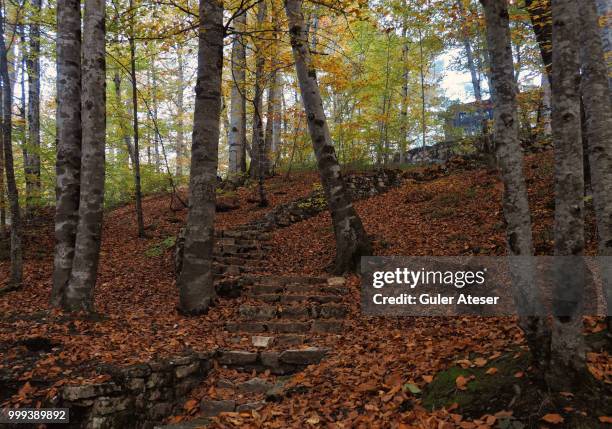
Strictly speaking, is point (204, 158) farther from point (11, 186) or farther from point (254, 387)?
point (11, 186)

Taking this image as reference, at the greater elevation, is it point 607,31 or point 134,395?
point 607,31

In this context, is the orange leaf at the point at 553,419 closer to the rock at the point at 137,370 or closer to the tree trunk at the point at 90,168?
the rock at the point at 137,370

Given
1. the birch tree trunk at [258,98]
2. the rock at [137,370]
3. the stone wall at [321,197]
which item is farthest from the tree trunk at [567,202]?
the birch tree trunk at [258,98]

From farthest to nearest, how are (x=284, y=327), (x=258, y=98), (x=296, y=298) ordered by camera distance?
(x=258, y=98) < (x=296, y=298) < (x=284, y=327)

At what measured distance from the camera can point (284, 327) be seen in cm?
616

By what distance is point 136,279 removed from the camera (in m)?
8.48

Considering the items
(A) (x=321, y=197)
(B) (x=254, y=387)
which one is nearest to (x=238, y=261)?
(B) (x=254, y=387)

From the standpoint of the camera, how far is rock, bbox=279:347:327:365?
5.14m

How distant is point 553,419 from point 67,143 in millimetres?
7530

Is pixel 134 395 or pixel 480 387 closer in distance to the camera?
pixel 480 387

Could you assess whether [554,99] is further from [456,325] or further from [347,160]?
[347,160]

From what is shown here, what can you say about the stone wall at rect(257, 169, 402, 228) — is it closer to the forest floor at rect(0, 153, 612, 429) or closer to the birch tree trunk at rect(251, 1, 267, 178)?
the forest floor at rect(0, 153, 612, 429)

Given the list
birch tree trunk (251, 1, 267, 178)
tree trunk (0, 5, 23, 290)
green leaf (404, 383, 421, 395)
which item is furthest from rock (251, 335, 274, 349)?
birch tree trunk (251, 1, 267, 178)

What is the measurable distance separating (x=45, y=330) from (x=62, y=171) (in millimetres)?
2660
